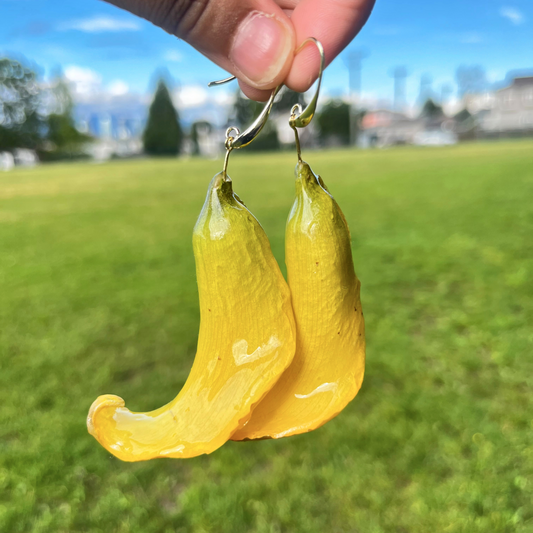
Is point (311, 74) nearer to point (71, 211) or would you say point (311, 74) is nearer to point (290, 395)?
point (290, 395)

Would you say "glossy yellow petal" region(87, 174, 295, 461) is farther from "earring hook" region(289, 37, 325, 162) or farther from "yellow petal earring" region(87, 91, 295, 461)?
"earring hook" region(289, 37, 325, 162)

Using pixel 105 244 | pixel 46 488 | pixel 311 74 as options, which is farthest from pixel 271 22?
pixel 105 244

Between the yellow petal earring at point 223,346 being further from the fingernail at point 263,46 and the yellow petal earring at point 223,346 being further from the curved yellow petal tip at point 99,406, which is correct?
the fingernail at point 263,46

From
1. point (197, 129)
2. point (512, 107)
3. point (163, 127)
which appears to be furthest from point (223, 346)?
point (512, 107)

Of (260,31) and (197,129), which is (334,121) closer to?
(197,129)

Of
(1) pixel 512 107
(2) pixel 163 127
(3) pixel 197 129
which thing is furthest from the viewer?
(1) pixel 512 107

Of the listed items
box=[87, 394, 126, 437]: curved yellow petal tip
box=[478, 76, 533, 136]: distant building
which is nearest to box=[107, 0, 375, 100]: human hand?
box=[87, 394, 126, 437]: curved yellow petal tip

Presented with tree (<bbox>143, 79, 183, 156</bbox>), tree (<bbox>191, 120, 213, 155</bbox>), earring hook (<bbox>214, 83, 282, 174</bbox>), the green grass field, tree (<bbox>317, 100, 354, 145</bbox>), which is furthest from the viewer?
tree (<bbox>143, 79, 183, 156</bbox>)
